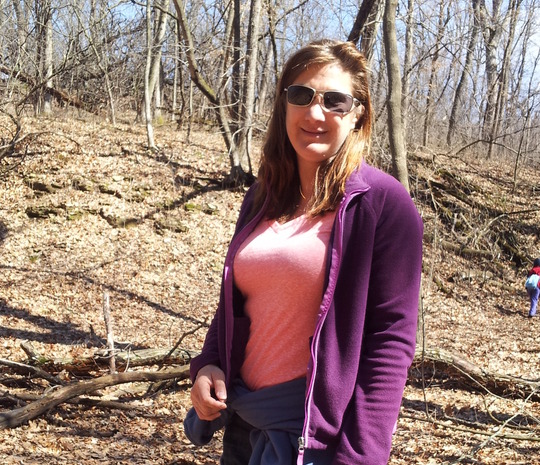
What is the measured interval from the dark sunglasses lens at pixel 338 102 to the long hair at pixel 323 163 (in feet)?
0.18

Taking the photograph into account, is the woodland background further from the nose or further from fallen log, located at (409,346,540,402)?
the nose

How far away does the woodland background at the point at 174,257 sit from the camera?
18.8ft

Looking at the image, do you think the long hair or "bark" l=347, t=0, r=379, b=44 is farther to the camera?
"bark" l=347, t=0, r=379, b=44

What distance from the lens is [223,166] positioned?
1589cm

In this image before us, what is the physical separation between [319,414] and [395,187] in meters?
0.65

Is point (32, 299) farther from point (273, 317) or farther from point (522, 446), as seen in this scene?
point (273, 317)

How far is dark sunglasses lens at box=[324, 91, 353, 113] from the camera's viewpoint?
1.74m

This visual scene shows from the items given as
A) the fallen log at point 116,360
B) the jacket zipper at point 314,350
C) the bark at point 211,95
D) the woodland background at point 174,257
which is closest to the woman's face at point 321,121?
the jacket zipper at point 314,350

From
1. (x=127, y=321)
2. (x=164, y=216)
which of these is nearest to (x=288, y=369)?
(x=127, y=321)

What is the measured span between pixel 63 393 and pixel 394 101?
496 cm

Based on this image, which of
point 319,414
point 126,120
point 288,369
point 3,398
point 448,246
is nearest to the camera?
point 319,414

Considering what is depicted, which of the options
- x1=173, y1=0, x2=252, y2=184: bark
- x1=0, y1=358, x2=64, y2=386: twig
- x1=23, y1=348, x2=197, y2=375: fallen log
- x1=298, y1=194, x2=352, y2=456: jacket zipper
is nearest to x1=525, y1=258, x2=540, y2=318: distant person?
x1=173, y1=0, x2=252, y2=184: bark

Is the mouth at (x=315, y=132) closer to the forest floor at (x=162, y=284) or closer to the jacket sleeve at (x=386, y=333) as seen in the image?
the jacket sleeve at (x=386, y=333)

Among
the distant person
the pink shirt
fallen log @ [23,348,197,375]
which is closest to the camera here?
the pink shirt
